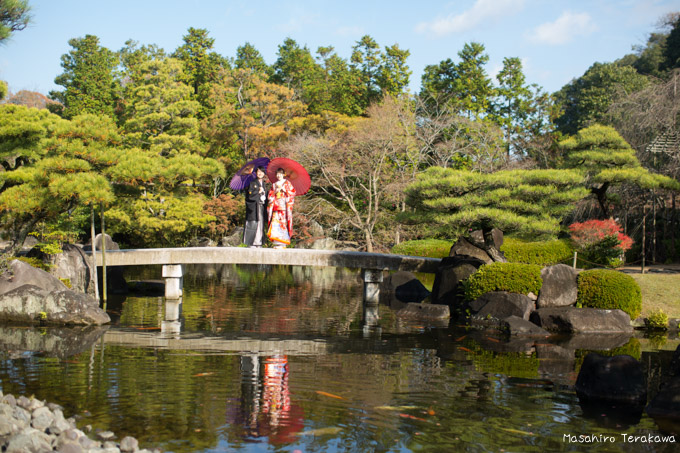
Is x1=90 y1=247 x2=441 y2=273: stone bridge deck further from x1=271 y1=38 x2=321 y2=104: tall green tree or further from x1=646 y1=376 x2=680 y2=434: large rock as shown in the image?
x1=271 y1=38 x2=321 y2=104: tall green tree

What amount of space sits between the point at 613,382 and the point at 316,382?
12.9 feet

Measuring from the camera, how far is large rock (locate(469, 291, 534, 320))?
44.6ft

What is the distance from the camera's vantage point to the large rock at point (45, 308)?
12547 millimetres

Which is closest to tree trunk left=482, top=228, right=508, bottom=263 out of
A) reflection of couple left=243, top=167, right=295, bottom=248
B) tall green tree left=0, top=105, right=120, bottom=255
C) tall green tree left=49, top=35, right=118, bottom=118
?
reflection of couple left=243, top=167, right=295, bottom=248

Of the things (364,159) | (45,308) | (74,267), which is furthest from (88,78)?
(45,308)

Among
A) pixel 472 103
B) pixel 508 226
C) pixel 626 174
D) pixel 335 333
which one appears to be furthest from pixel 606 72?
pixel 335 333

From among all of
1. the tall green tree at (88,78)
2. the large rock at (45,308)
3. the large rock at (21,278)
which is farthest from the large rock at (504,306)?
the tall green tree at (88,78)

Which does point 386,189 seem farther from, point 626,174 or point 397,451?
point 397,451

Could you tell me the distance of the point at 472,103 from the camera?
112 feet

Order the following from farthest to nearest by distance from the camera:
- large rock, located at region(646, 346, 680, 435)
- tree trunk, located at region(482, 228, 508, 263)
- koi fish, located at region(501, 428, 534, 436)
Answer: tree trunk, located at region(482, 228, 508, 263) → large rock, located at region(646, 346, 680, 435) → koi fish, located at region(501, 428, 534, 436)

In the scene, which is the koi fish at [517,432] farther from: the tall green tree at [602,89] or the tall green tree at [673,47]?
the tall green tree at [673,47]

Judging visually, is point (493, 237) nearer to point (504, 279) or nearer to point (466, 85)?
point (504, 279)

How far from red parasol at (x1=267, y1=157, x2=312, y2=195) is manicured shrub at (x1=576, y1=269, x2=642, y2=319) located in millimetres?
8288

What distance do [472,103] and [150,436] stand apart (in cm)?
3079
